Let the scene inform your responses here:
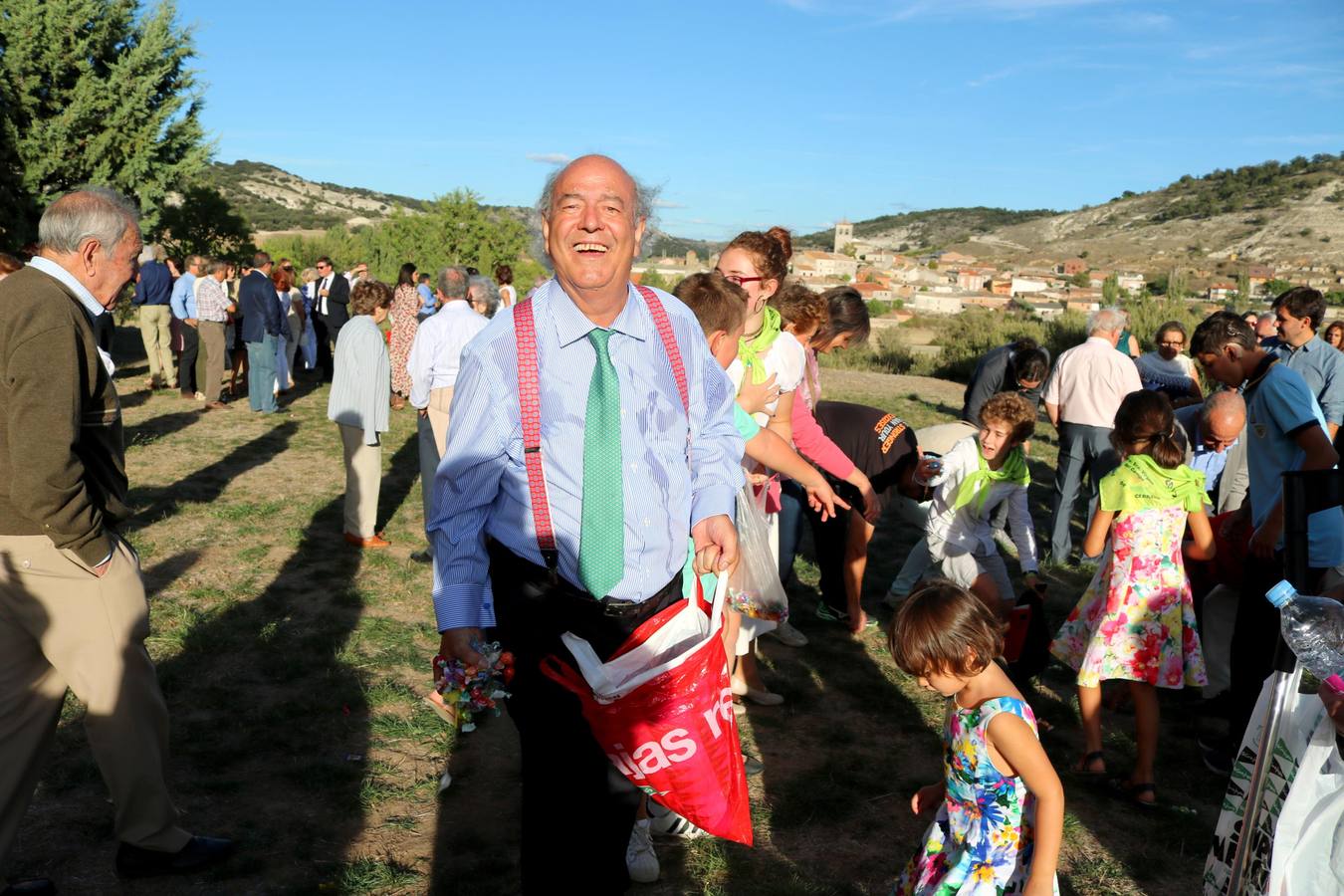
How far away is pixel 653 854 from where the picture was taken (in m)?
3.47

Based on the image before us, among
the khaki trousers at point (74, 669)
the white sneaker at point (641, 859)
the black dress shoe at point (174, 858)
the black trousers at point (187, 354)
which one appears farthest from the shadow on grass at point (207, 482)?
the white sneaker at point (641, 859)

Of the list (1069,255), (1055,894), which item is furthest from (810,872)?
(1069,255)

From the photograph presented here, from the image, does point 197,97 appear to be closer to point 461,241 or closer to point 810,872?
point 461,241

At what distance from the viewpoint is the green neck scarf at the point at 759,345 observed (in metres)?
4.19

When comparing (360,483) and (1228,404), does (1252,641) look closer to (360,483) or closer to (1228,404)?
(1228,404)

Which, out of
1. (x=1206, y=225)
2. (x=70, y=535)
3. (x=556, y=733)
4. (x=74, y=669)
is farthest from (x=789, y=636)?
(x=1206, y=225)

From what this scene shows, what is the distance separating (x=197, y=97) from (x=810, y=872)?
24885mm

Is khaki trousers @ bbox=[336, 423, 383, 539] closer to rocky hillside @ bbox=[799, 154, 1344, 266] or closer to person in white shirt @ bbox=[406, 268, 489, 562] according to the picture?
person in white shirt @ bbox=[406, 268, 489, 562]

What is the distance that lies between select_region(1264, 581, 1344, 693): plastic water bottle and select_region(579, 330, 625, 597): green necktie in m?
1.60

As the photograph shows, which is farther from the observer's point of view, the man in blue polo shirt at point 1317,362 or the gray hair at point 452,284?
the gray hair at point 452,284

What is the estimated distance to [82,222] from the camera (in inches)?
110

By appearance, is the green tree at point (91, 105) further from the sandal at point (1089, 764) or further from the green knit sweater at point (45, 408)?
the sandal at point (1089, 764)

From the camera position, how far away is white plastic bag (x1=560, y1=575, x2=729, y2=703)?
2.14 m

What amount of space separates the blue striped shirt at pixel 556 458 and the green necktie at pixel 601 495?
2cm
